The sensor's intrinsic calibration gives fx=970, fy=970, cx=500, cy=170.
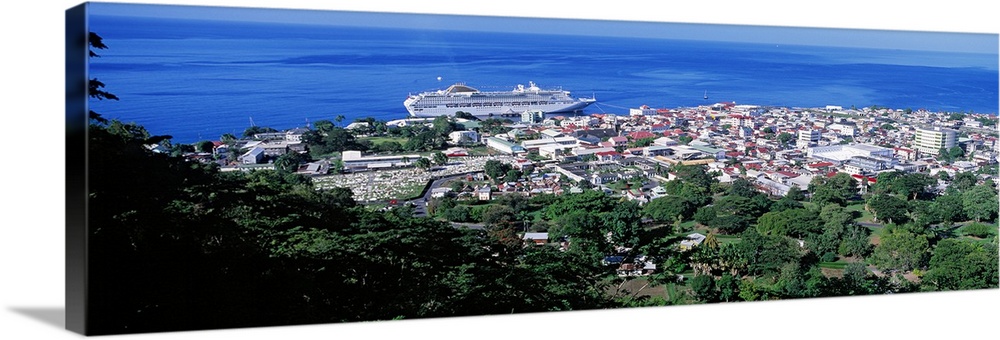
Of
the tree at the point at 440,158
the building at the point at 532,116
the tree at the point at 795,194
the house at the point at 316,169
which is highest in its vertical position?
the building at the point at 532,116

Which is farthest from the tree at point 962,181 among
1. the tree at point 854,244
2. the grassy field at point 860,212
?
the tree at point 854,244

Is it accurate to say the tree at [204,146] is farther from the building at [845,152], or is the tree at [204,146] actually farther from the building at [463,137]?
the building at [845,152]

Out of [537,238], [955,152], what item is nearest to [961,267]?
[955,152]

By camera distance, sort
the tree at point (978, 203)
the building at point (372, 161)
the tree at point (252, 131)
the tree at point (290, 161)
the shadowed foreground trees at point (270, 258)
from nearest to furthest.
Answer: the shadowed foreground trees at point (270, 258) → the tree at point (252, 131) → the tree at point (290, 161) → the building at point (372, 161) → the tree at point (978, 203)

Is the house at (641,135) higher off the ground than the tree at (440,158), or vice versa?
the house at (641,135)

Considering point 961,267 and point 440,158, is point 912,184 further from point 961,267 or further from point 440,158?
point 440,158

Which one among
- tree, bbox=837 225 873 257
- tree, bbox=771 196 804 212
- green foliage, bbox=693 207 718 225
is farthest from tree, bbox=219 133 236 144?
tree, bbox=837 225 873 257

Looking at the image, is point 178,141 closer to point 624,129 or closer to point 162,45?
point 162,45
